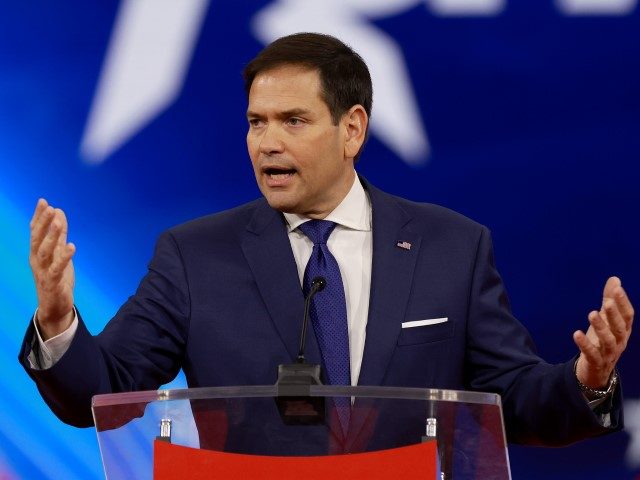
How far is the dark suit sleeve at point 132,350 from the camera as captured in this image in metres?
2.00

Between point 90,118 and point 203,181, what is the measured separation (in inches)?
13.5

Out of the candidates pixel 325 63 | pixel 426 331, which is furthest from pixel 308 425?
pixel 325 63

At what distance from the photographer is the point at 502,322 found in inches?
94.9

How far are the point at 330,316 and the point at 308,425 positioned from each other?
0.68m

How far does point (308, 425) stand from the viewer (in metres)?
1.62

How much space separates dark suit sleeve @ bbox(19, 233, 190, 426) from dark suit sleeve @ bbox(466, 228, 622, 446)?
58 centimetres

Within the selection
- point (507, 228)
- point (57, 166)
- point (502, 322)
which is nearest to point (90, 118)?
point (57, 166)

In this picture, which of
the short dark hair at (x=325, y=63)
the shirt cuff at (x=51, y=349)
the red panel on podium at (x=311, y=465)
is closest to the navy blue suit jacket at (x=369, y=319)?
the shirt cuff at (x=51, y=349)

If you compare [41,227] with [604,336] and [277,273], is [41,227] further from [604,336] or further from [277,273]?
[604,336]

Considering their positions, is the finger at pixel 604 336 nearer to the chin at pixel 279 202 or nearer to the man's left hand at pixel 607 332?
the man's left hand at pixel 607 332

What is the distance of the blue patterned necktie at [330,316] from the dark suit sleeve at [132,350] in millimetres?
254

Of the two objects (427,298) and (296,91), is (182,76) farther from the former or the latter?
(427,298)

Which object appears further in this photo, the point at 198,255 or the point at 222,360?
the point at 198,255

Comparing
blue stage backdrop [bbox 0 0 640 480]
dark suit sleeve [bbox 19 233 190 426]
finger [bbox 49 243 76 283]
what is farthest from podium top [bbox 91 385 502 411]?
blue stage backdrop [bbox 0 0 640 480]
